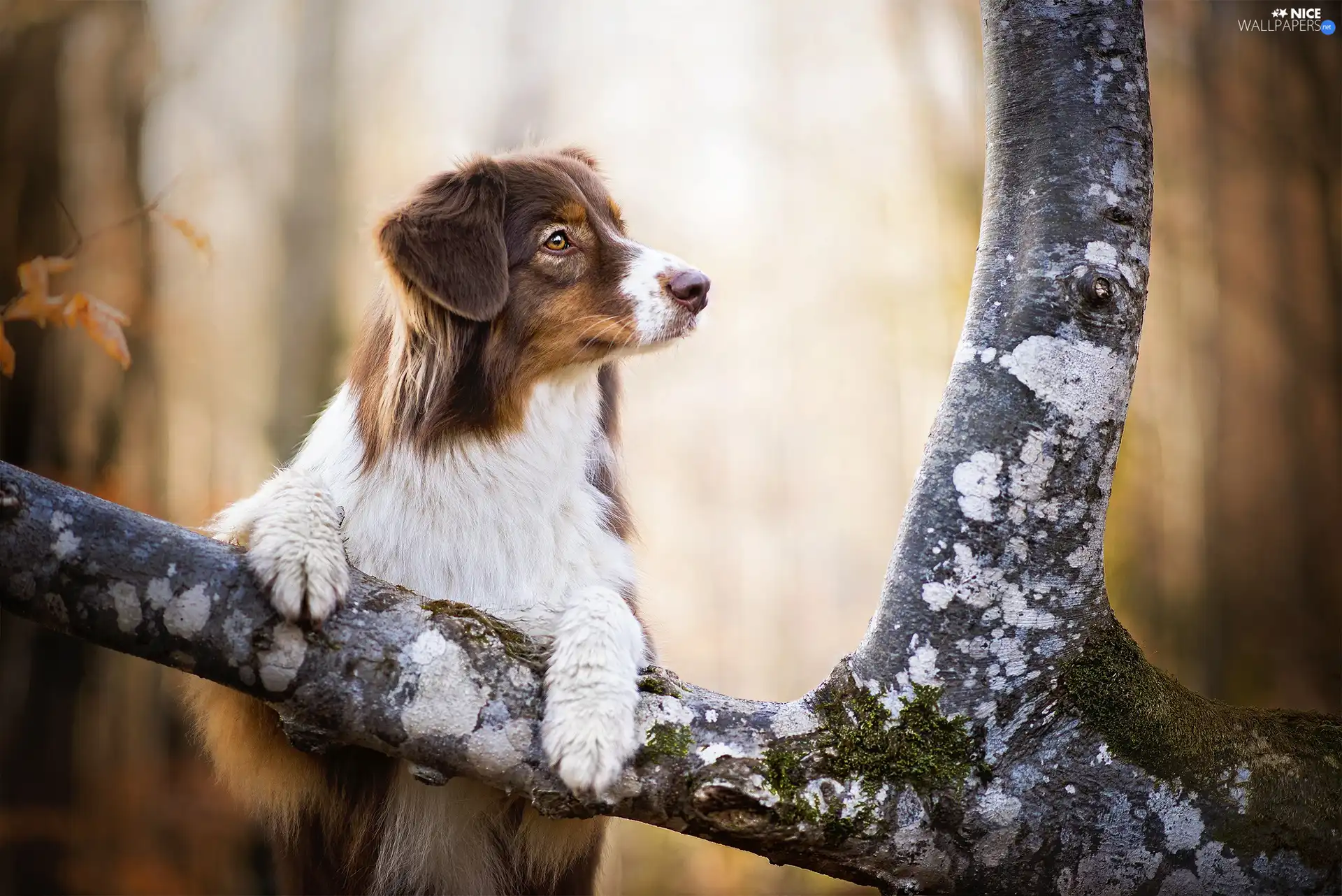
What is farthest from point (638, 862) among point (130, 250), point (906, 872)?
point (906, 872)

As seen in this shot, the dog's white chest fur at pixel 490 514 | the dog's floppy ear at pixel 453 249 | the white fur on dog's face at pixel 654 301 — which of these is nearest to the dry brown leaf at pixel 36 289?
the dog's white chest fur at pixel 490 514

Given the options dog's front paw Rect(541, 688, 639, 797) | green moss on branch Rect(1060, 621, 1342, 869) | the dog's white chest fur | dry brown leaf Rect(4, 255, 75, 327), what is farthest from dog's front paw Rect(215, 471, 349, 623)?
green moss on branch Rect(1060, 621, 1342, 869)

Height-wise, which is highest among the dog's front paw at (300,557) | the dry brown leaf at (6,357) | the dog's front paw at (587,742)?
the dry brown leaf at (6,357)

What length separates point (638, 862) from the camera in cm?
819

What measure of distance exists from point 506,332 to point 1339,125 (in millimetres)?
6722

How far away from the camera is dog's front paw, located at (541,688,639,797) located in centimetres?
178

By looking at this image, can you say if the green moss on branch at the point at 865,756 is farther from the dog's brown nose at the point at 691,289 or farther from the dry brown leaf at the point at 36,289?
the dry brown leaf at the point at 36,289

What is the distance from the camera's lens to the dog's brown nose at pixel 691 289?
2.87 m

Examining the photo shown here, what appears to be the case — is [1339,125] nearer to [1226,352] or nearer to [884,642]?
[1226,352]

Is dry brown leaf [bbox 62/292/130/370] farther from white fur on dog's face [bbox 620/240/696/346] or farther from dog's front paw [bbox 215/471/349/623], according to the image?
white fur on dog's face [bbox 620/240/696/346]

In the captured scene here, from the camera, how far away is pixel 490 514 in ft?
8.63

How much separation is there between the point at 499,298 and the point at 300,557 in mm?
1164

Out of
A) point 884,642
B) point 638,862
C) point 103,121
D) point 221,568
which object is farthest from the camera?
point 638,862

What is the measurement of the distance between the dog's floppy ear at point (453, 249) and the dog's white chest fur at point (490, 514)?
13.4 inches
